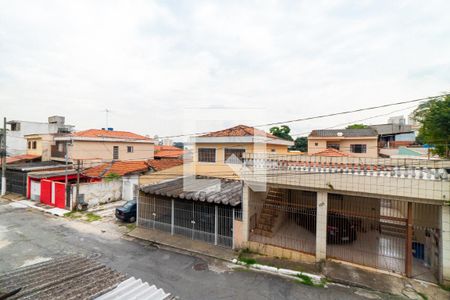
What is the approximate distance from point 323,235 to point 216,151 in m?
8.70

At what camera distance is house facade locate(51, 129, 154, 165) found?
2231cm

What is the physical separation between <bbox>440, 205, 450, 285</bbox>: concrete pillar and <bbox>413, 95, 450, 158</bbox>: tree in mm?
7543

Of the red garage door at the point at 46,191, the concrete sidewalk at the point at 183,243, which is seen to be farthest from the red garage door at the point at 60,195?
the concrete sidewalk at the point at 183,243

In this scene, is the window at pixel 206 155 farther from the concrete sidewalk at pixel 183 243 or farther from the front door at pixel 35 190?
the front door at pixel 35 190

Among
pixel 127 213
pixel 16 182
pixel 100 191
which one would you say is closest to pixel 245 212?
pixel 127 213

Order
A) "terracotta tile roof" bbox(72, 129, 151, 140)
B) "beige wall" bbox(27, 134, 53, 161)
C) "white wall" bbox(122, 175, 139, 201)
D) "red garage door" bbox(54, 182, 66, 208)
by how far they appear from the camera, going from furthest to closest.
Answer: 1. "beige wall" bbox(27, 134, 53, 161)
2. "terracotta tile roof" bbox(72, 129, 151, 140)
3. "white wall" bbox(122, 175, 139, 201)
4. "red garage door" bbox(54, 182, 66, 208)

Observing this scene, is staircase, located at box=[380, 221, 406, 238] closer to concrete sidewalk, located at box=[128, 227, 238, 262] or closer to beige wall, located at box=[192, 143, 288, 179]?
concrete sidewalk, located at box=[128, 227, 238, 262]

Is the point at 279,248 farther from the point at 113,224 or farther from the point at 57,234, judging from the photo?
the point at 57,234

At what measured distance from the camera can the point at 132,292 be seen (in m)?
3.48

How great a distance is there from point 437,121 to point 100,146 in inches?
1089

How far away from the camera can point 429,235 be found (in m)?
8.27

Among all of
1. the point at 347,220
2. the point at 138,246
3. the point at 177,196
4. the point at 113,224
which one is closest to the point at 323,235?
the point at 347,220

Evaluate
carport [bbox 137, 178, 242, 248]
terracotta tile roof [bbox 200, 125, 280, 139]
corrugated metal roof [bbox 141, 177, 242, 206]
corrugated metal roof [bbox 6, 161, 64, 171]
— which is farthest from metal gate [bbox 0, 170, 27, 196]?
terracotta tile roof [bbox 200, 125, 280, 139]

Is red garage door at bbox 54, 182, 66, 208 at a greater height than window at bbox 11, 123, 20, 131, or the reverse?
window at bbox 11, 123, 20, 131
